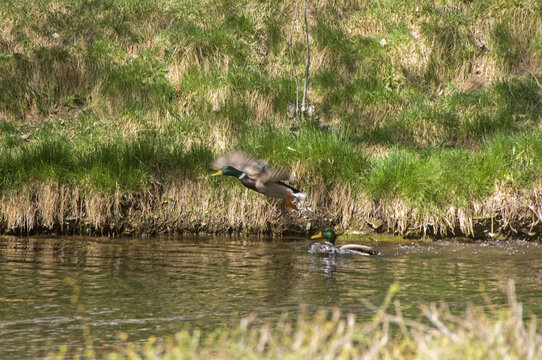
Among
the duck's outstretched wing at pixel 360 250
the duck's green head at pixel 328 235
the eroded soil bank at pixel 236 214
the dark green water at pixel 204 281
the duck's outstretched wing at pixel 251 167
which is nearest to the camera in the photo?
the dark green water at pixel 204 281

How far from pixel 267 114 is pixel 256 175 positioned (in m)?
3.44

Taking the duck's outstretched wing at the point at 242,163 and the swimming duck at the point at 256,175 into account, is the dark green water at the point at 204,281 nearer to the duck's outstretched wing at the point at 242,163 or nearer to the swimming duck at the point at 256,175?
the swimming duck at the point at 256,175

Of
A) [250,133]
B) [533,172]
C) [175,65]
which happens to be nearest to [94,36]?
[175,65]

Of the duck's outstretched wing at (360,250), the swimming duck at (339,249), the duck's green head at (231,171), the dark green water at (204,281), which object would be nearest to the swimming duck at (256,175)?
the duck's green head at (231,171)

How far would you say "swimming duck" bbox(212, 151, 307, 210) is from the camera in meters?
8.11

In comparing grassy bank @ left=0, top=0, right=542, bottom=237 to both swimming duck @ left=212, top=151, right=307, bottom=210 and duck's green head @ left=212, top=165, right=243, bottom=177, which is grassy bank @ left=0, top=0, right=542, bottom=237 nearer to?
swimming duck @ left=212, top=151, right=307, bottom=210

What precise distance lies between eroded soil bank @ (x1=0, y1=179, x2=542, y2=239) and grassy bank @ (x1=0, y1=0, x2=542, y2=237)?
0.02 meters

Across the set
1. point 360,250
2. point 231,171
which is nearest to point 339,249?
point 360,250

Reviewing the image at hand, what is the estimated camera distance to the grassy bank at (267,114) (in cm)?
922

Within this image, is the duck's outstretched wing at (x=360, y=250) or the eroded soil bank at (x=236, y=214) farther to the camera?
the eroded soil bank at (x=236, y=214)

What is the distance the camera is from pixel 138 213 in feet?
31.0

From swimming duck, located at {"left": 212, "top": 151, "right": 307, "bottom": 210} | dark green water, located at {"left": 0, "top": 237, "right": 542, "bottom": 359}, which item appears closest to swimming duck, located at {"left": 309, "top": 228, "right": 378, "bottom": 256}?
dark green water, located at {"left": 0, "top": 237, "right": 542, "bottom": 359}

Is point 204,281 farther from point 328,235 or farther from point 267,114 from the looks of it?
point 267,114

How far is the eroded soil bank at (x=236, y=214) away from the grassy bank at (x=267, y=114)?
20 millimetres
